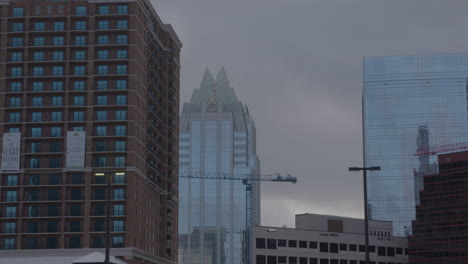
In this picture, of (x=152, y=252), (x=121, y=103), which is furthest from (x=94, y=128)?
(x=152, y=252)

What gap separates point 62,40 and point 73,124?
54.5ft

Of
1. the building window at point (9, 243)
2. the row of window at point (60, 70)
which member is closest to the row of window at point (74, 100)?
the row of window at point (60, 70)

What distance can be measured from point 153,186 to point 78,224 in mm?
22412

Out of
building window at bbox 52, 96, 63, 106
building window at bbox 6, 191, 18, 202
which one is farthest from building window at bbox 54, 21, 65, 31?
building window at bbox 6, 191, 18, 202

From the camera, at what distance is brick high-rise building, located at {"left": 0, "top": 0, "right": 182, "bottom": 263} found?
166 m

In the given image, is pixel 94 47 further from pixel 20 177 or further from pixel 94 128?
pixel 20 177

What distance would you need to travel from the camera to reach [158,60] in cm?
19338

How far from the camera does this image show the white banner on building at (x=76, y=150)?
168 meters

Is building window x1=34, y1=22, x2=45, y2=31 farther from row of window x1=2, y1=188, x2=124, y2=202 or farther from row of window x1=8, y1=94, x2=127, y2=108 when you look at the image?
row of window x1=2, y1=188, x2=124, y2=202

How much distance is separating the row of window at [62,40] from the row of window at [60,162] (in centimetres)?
2182

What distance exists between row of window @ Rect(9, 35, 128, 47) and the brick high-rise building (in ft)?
0.62

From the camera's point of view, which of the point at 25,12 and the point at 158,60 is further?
the point at 158,60

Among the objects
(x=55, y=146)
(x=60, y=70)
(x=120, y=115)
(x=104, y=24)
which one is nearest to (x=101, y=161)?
(x=120, y=115)

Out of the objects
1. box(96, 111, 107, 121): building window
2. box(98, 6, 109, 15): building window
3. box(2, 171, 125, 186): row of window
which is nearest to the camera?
box(2, 171, 125, 186): row of window
